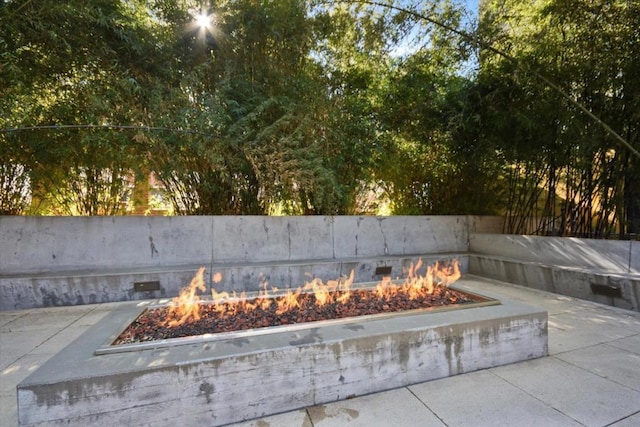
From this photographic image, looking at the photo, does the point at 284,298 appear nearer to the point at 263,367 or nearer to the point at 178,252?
the point at 263,367

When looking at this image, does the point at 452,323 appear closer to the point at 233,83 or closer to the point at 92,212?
the point at 233,83

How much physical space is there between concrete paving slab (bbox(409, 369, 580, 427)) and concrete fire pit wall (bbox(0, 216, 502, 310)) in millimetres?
2354

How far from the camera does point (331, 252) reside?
4.36m

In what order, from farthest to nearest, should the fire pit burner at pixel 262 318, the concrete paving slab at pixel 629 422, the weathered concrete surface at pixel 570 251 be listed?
the weathered concrete surface at pixel 570 251, the fire pit burner at pixel 262 318, the concrete paving slab at pixel 629 422

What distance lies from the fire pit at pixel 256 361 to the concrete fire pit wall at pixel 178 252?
59.2 inches

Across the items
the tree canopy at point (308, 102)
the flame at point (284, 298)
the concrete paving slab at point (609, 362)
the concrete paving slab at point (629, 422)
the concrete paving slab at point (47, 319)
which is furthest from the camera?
the tree canopy at point (308, 102)

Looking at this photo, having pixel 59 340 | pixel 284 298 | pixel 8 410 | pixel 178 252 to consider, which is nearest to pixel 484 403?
pixel 284 298

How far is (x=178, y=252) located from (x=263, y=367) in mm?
2751

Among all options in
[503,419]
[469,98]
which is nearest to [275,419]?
[503,419]

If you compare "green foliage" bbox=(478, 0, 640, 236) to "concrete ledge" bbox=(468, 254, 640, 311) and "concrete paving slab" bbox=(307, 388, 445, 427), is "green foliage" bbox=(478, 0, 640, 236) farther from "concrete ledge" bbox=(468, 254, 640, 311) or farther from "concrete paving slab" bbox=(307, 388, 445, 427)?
"concrete paving slab" bbox=(307, 388, 445, 427)

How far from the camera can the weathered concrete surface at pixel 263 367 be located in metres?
1.20

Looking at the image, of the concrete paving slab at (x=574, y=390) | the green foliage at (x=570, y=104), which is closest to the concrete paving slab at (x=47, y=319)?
the concrete paving slab at (x=574, y=390)

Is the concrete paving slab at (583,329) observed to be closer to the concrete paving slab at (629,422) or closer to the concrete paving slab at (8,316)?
the concrete paving slab at (629,422)

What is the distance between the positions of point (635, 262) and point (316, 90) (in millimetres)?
3812
